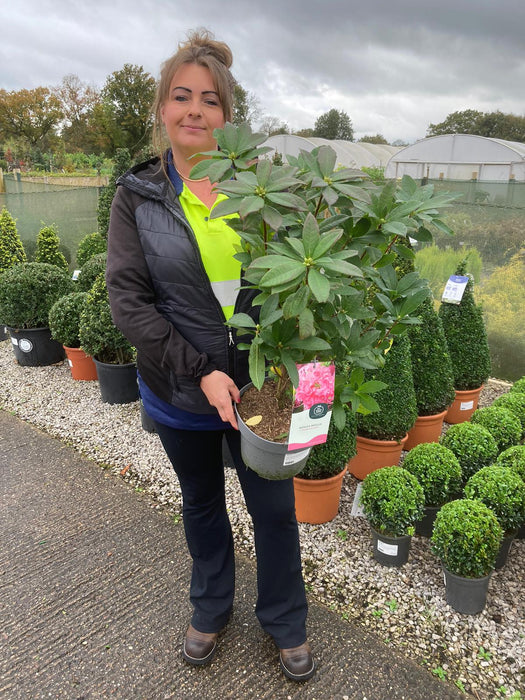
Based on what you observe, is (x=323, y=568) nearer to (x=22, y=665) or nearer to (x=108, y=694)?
(x=108, y=694)

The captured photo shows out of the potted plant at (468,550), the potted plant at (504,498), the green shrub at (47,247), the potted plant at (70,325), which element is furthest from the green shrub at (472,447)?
the green shrub at (47,247)

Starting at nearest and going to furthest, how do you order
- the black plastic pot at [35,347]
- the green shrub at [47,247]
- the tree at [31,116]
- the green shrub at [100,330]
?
the green shrub at [100,330]
the black plastic pot at [35,347]
the green shrub at [47,247]
the tree at [31,116]

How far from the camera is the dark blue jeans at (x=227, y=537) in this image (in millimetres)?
1799

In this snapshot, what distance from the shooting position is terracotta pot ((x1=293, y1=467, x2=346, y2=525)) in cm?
273

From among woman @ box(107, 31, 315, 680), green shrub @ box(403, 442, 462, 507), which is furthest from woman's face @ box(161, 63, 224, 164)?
green shrub @ box(403, 442, 462, 507)

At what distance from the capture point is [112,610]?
2295 mm

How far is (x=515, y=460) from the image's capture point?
8.68ft

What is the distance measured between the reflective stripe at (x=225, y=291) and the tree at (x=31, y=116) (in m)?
38.2

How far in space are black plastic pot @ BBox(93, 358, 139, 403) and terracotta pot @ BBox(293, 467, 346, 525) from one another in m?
2.01

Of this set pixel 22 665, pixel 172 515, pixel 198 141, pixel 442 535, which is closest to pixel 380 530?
pixel 442 535

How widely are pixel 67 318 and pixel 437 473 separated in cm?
349

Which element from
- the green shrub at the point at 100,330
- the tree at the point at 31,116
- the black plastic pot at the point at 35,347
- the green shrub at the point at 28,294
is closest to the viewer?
the green shrub at the point at 100,330

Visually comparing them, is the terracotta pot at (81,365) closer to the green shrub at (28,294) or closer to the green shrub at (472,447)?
the green shrub at (28,294)

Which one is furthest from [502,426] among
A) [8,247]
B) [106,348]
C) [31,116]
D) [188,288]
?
[31,116]
